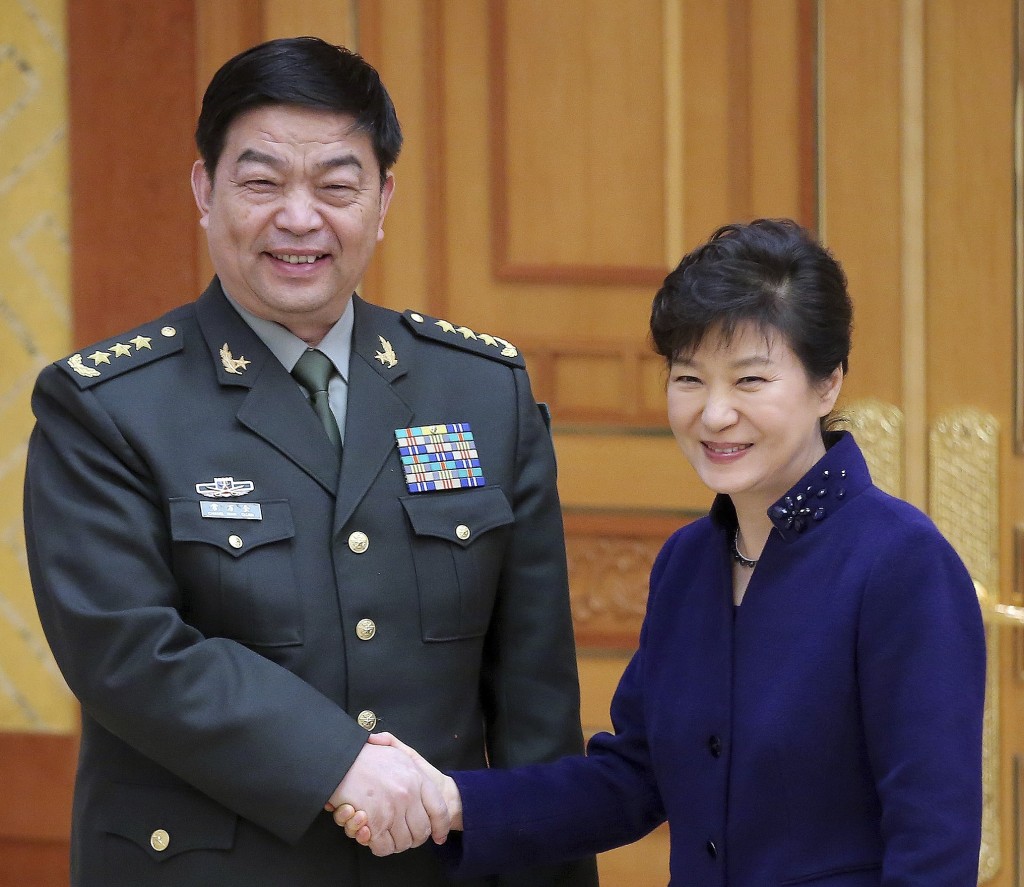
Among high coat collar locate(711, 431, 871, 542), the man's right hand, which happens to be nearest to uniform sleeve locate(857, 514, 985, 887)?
high coat collar locate(711, 431, 871, 542)

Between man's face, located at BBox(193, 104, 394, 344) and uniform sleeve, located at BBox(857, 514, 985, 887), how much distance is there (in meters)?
0.70

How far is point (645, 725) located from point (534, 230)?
4.15 feet

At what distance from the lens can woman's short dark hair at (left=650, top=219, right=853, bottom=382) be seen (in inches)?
57.4

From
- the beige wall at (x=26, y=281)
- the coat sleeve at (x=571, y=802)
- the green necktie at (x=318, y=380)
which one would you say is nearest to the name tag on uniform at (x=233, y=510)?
the green necktie at (x=318, y=380)

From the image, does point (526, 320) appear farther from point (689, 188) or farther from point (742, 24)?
point (742, 24)

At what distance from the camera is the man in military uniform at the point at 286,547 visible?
60.4 inches

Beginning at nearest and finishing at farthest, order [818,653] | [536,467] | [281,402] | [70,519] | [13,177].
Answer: [818,653]
[70,519]
[281,402]
[536,467]
[13,177]

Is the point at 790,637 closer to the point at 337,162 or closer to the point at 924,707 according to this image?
the point at 924,707

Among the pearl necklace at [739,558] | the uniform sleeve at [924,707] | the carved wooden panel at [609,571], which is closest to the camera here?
the uniform sleeve at [924,707]

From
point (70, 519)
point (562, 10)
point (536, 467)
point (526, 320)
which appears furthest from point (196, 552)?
point (562, 10)

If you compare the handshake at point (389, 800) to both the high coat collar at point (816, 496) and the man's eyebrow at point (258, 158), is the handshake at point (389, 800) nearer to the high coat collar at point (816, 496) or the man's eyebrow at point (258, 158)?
the high coat collar at point (816, 496)

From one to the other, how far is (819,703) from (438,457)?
0.56 metres

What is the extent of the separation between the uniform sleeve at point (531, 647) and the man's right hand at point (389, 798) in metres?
0.20

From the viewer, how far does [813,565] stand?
1457mm
